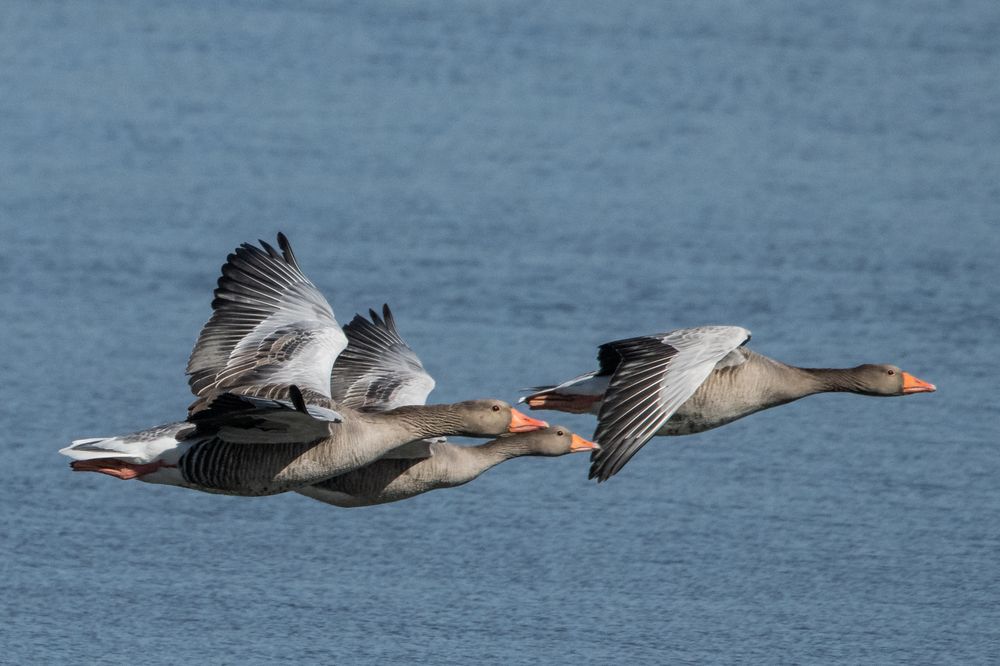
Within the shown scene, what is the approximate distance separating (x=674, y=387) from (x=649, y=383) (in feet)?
0.62

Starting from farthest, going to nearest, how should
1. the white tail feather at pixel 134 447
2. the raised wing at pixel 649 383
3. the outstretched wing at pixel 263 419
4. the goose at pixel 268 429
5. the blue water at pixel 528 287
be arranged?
the blue water at pixel 528 287
the white tail feather at pixel 134 447
the raised wing at pixel 649 383
the goose at pixel 268 429
the outstretched wing at pixel 263 419

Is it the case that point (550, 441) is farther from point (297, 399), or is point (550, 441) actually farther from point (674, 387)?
point (297, 399)

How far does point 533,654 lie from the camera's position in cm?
1141

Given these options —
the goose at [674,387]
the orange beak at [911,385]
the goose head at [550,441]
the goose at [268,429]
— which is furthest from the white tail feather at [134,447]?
the orange beak at [911,385]

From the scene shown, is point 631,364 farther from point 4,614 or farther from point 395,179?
point 395,179

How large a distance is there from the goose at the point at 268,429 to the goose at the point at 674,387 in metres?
0.52

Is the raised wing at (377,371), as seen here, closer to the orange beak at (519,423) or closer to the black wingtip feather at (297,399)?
the orange beak at (519,423)

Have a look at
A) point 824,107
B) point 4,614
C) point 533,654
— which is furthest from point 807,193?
point 4,614

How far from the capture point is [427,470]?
11586 mm

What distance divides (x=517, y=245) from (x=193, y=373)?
5245 millimetres

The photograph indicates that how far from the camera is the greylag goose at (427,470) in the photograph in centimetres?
1159

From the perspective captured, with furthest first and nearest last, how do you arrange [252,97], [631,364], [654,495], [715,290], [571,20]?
[571,20] < [252,97] < [715,290] < [654,495] < [631,364]

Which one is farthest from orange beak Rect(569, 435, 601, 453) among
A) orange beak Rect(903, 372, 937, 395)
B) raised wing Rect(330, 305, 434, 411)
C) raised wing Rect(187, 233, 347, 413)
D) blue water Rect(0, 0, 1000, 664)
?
orange beak Rect(903, 372, 937, 395)

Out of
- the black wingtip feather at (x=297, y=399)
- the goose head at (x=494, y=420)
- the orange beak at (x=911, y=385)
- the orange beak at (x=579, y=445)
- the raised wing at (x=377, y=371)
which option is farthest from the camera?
the raised wing at (x=377, y=371)
